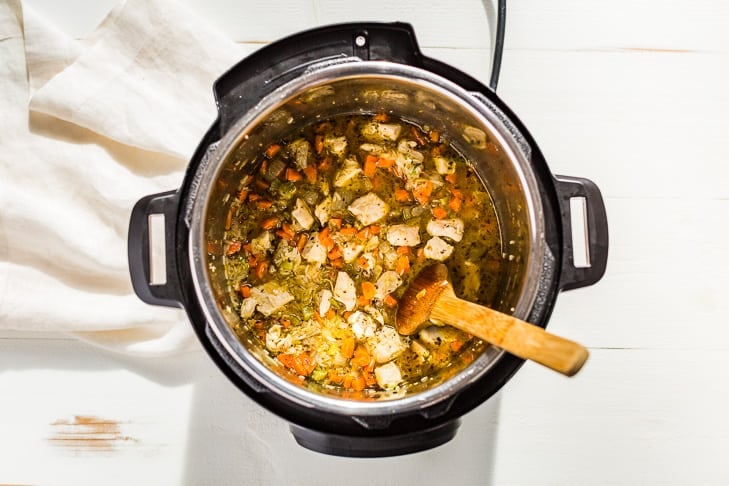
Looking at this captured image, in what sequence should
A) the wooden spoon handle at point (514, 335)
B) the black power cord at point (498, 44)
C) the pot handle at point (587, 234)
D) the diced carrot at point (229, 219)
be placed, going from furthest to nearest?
the black power cord at point (498, 44) → the diced carrot at point (229, 219) → the pot handle at point (587, 234) → the wooden spoon handle at point (514, 335)

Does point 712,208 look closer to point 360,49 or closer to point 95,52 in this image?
point 360,49

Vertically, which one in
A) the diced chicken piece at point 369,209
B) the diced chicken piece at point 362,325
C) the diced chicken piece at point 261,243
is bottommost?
the diced chicken piece at point 362,325

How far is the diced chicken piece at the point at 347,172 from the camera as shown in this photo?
86cm

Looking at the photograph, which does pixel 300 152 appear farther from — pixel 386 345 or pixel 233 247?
pixel 386 345

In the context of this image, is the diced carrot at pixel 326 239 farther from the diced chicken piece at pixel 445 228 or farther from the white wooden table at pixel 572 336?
the white wooden table at pixel 572 336

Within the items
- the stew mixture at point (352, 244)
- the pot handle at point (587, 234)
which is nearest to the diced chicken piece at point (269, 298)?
the stew mixture at point (352, 244)

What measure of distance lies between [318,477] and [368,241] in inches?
14.9

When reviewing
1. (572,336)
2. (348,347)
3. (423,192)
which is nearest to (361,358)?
(348,347)

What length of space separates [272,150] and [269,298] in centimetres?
19

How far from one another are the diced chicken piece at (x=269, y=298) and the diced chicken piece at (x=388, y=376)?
5.8 inches

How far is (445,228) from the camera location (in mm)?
858

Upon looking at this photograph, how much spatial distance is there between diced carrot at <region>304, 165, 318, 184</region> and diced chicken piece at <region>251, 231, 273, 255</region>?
0.29ft

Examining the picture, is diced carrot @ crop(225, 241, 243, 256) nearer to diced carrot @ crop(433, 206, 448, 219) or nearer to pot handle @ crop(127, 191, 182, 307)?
pot handle @ crop(127, 191, 182, 307)

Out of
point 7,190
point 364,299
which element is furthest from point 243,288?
point 7,190
